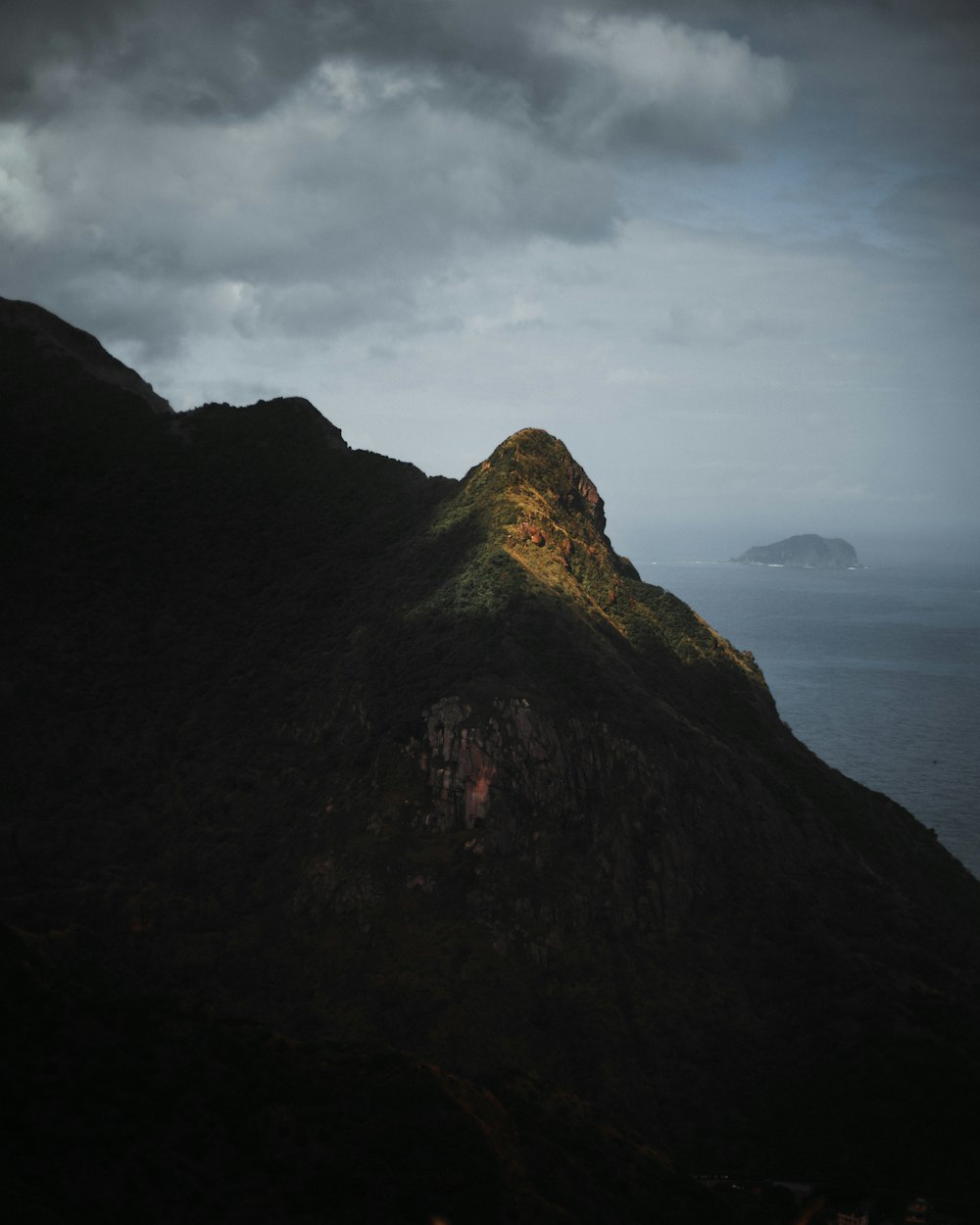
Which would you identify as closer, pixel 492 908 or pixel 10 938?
pixel 10 938

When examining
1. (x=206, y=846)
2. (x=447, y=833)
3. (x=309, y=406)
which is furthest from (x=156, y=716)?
(x=309, y=406)

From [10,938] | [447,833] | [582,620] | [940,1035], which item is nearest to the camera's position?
[10,938]

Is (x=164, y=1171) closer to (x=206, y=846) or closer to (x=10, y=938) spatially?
(x=10, y=938)

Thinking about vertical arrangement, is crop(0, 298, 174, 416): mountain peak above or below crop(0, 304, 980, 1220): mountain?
above

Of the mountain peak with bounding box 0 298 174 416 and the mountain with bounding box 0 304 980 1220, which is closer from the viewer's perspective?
the mountain with bounding box 0 304 980 1220

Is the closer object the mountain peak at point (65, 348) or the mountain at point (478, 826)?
the mountain at point (478, 826)

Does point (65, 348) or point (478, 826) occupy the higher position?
point (65, 348)

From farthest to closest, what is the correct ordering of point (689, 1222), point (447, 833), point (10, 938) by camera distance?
point (447, 833)
point (10, 938)
point (689, 1222)

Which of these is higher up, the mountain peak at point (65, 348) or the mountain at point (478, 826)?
the mountain peak at point (65, 348)
